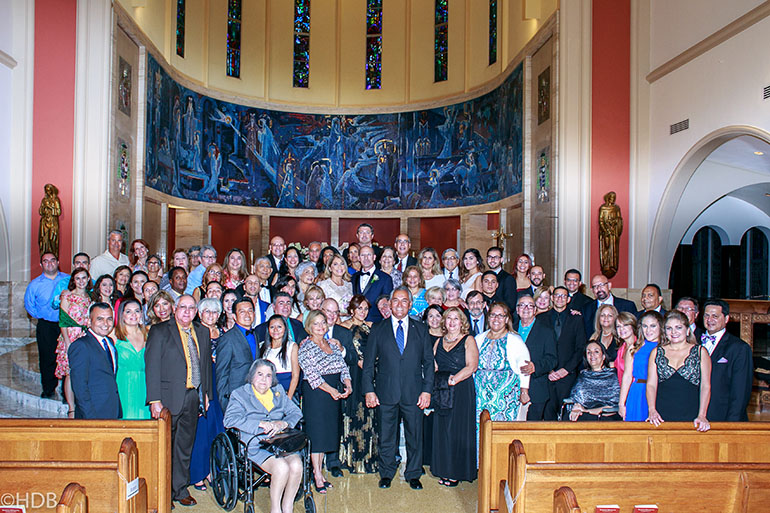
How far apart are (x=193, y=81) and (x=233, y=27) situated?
2701 millimetres

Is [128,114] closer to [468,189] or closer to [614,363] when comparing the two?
[468,189]

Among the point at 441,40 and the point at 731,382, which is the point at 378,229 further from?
the point at 731,382

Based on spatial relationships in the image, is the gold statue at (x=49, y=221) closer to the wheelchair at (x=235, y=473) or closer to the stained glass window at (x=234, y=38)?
the wheelchair at (x=235, y=473)

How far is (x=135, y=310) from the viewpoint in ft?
15.6

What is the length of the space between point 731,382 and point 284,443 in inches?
138

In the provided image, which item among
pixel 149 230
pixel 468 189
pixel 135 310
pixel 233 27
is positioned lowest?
pixel 135 310

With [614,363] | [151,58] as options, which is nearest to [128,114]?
[151,58]

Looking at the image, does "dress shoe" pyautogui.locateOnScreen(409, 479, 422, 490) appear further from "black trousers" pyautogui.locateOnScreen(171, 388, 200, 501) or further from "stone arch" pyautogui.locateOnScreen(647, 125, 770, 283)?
"stone arch" pyautogui.locateOnScreen(647, 125, 770, 283)

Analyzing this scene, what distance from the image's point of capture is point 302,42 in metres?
19.9

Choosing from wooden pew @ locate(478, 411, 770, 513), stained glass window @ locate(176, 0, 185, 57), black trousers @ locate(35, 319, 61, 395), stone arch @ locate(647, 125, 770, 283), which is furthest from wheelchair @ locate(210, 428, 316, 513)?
stained glass window @ locate(176, 0, 185, 57)

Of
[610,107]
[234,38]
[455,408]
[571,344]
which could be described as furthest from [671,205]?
[234,38]

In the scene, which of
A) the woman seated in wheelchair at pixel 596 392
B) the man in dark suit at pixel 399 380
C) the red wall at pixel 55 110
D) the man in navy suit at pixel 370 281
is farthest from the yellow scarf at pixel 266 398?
the red wall at pixel 55 110

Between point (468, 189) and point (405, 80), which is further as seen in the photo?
point (405, 80)

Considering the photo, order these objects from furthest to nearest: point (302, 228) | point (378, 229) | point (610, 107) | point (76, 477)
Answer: point (378, 229) → point (302, 228) → point (610, 107) → point (76, 477)
